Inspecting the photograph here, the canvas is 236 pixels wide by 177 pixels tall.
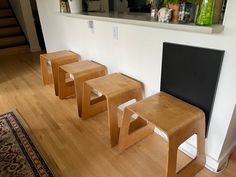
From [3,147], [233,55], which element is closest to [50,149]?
[3,147]

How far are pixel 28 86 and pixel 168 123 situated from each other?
2.41 meters

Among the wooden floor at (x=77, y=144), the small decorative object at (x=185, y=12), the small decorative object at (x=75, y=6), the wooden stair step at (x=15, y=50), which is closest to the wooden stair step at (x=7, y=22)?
the wooden stair step at (x=15, y=50)

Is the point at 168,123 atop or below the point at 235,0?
below

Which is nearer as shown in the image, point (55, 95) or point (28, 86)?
point (55, 95)

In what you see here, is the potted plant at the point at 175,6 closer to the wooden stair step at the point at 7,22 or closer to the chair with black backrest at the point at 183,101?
the chair with black backrest at the point at 183,101

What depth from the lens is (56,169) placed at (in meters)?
1.49

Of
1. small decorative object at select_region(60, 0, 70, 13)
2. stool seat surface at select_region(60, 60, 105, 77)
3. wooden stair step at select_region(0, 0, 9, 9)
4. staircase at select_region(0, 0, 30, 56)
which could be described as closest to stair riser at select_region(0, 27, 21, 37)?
staircase at select_region(0, 0, 30, 56)

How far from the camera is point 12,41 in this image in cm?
498

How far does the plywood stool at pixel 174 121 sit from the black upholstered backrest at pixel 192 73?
6cm

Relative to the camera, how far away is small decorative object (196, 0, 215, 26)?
1.06m

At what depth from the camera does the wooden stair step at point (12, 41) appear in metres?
4.87

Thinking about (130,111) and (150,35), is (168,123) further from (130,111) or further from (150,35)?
(150,35)

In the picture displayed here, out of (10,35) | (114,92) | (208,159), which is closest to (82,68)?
(114,92)

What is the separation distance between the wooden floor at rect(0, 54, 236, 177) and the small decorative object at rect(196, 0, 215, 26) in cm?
104
